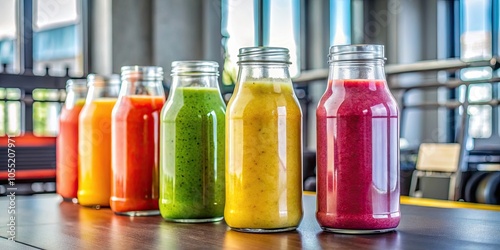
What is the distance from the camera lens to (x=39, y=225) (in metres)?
0.80

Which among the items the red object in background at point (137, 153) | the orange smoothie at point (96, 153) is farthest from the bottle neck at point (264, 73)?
the orange smoothie at point (96, 153)

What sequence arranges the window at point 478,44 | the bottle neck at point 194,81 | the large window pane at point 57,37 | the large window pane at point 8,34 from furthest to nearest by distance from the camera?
1. the window at point 478,44
2. the large window pane at point 57,37
3. the large window pane at point 8,34
4. the bottle neck at point 194,81

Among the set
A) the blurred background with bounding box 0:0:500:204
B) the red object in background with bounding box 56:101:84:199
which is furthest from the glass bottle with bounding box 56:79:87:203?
the blurred background with bounding box 0:0:500:204

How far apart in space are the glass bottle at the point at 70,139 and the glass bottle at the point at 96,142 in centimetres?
8

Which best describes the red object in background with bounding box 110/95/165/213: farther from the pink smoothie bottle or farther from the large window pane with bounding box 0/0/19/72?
the large window pane with bounding box 0/0/19/72

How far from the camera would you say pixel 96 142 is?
3.22ft

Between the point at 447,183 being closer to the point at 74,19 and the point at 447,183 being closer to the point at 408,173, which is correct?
the point at 408,173

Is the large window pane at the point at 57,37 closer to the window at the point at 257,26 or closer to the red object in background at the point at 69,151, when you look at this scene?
the window at the point at 257,26

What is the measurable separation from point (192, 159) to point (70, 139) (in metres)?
0.38

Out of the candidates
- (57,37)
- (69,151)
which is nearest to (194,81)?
(69,151)

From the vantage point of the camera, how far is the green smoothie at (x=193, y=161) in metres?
0.77

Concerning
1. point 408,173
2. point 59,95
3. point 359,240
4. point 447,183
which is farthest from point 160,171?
point 59,95

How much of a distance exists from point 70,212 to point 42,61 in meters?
3.53

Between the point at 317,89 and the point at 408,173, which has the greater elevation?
the point at 317,89
